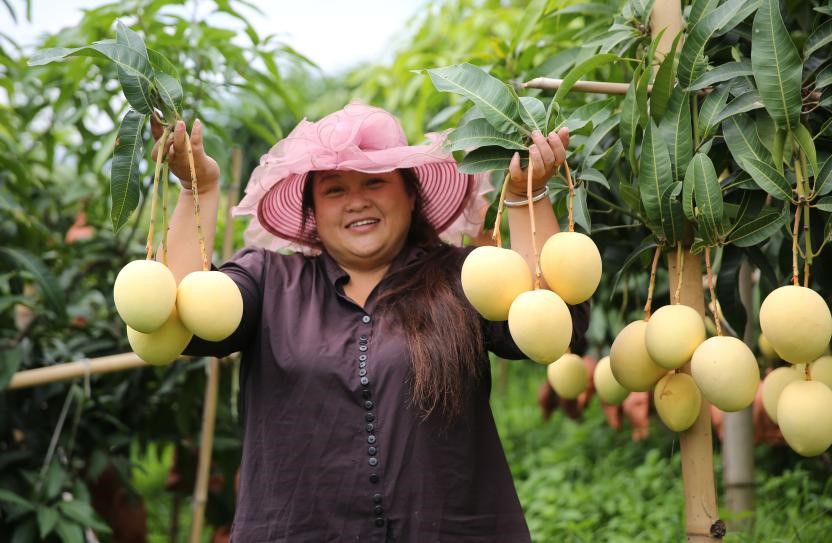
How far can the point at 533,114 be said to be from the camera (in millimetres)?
1455

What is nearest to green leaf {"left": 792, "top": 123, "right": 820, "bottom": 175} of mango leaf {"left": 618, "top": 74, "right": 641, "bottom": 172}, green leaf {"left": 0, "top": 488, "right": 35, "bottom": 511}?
mango leaf {"left": 618, "top": 74, "right": 641, "bottom": 172}

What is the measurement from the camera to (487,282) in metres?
1.34

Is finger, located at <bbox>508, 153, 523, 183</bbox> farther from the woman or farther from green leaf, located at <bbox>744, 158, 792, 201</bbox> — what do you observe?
green leaf, located at <bbox>744, 158, 792, 201</bbox>

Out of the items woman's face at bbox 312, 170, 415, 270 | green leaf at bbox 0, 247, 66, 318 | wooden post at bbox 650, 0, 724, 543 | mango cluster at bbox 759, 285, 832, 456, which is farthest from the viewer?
green leaf at bbox 0, 247, 66, 318

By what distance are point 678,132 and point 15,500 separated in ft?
6.15

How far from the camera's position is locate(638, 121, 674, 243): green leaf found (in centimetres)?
146

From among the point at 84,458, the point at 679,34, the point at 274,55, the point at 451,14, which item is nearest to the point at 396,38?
the point at 451,14

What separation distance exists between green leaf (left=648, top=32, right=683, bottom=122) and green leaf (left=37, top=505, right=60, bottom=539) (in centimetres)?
179

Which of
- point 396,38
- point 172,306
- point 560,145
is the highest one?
point 396,38

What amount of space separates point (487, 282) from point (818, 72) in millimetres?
672

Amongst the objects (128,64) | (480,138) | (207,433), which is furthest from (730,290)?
(207,433)

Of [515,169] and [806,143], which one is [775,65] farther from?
[515,169]

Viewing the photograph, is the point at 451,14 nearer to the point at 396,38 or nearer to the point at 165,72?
the point at 396,38

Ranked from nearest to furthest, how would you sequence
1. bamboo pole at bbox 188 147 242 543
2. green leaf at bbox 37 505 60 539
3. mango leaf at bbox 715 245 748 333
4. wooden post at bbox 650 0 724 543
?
1. wooden post at bbox 650 0 724 543
2. mango leaf at bbox 715 245 748 333
3. green leaf at bbox 37 505 60 539
4. bamboo pole at bbox 188 147 242 543
